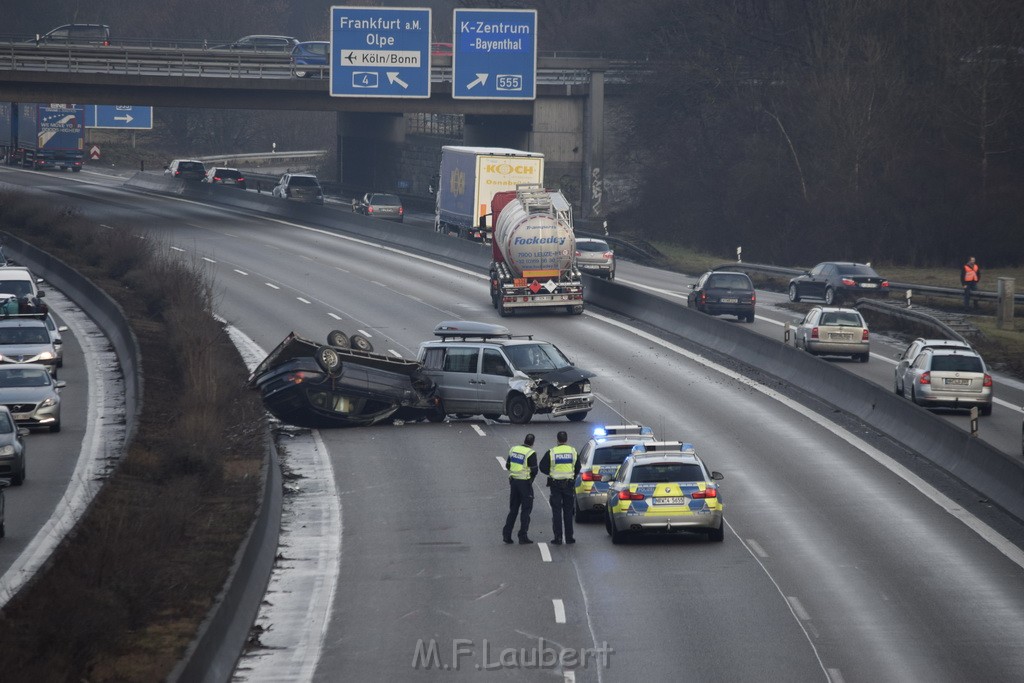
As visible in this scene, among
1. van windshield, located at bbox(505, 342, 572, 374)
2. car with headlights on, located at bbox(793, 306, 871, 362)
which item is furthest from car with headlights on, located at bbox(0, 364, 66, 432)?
car with headlights on, located at bbox(793, 306, 871, 362)

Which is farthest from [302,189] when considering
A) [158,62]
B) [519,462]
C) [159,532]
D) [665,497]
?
[159,532]

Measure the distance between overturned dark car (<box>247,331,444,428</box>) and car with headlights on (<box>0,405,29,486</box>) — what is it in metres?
6.12

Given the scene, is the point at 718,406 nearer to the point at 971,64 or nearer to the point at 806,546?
the point at 806,546

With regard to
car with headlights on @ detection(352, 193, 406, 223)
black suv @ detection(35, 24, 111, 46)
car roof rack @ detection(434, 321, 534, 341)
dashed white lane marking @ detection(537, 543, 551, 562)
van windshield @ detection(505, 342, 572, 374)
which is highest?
black suv @ detection(35, 24, 111, 46)

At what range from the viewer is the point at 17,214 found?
67.6 metres

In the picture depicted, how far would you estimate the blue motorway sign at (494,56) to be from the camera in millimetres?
71062

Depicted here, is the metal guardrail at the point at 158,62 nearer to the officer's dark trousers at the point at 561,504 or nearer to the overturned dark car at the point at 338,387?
the overturned dark car at the point at 338,387

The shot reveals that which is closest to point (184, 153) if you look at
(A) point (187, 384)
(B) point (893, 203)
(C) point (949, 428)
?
(B) point (893, 203)

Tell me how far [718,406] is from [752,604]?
52.7 ft

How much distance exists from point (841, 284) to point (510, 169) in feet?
48.4

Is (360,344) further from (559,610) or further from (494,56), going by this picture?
(494,56)

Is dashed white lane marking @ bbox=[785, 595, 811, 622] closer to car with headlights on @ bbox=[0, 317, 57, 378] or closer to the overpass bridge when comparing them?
car with headlights on @ bbox=[0, 317, 57, 378]

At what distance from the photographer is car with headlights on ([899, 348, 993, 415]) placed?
114ft

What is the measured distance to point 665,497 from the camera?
22.9m
